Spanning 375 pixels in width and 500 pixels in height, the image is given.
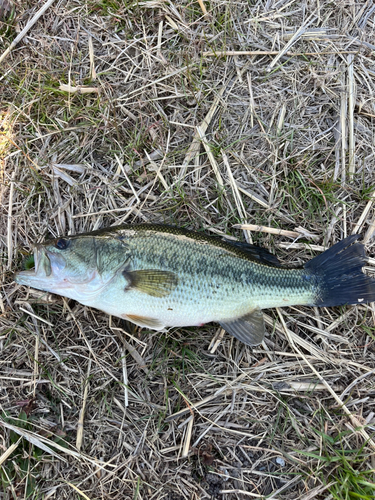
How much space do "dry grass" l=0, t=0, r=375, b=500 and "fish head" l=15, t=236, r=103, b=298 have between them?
0.43 metres

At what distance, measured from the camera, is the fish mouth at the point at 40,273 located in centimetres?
298

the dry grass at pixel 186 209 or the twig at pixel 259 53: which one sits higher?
the twig at pixel 259 53

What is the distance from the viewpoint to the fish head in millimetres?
2953

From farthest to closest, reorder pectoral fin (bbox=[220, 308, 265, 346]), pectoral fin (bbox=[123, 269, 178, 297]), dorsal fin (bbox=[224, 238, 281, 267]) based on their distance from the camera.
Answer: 1. dorsal fin (bbox=[224, 238, 281, 267])
2. pectoral fin (bbox=[220, 308, 265, 346])
3. pectoral fin (bbox=[123, 269, 178, 297])

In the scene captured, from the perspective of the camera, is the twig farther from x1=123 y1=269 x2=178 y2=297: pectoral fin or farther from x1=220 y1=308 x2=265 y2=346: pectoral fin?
x1=220 y1=308 x2=265 y2=346: pectoral fin

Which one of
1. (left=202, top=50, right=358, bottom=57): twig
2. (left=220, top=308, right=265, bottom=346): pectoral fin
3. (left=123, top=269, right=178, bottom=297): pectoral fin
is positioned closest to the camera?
(left=123, top=269, right=178, bottom=297): pectoral fin

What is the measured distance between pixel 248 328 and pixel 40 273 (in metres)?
1.96

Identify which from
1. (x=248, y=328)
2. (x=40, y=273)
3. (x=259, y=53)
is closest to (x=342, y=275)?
(x=248, y=328)

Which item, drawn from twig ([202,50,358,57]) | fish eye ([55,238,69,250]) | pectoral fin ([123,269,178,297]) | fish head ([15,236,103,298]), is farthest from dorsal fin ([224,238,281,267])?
twig ([202,50,358,57])

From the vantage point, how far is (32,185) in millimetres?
3492

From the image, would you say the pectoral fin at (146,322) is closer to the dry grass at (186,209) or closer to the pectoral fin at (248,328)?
the dry grass at (186,209)

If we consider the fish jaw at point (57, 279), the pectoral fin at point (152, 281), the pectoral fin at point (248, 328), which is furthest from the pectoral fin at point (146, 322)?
the pectoral fin at point (248, 328)

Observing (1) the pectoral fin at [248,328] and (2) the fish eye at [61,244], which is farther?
(1) the pectoral fin at [248,328]

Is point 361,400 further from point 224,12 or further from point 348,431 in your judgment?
point 224,12
